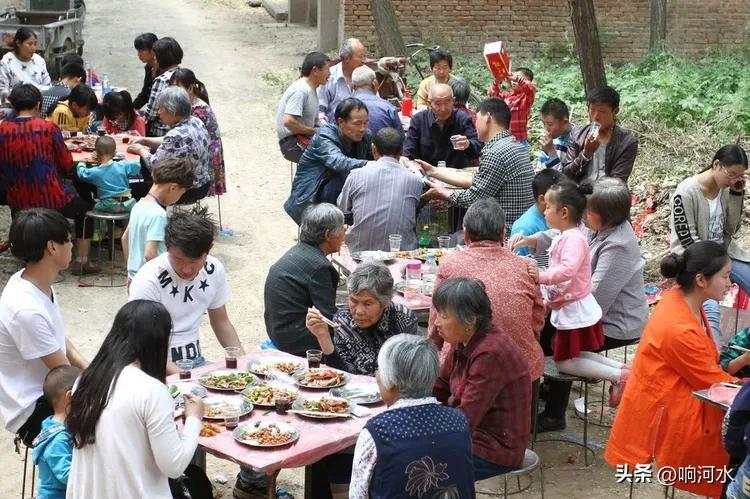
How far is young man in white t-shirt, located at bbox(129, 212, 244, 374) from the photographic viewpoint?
18.2ft

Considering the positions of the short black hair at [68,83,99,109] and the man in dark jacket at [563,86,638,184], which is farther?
the short black hair at [68,83,99,109]

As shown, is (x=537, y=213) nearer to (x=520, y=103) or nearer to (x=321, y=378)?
(x=321, y=378)

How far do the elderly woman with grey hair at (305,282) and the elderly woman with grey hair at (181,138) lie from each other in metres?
3.08

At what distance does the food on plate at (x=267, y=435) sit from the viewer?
4.78 m

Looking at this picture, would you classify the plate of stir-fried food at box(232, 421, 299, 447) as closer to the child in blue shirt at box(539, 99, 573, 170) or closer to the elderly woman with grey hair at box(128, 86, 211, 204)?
the elderly woman with grey hair at box(128, 86, 211, 204)

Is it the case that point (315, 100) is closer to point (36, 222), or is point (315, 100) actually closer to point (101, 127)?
point (101, 127)

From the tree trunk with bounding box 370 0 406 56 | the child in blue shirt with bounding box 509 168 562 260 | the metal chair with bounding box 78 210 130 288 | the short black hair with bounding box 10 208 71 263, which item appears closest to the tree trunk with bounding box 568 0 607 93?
the child in blue shirt with bounding box 509 168 562 260

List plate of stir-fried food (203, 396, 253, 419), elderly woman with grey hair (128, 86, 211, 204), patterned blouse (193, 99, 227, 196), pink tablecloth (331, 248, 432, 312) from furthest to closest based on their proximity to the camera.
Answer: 1. patterned blouse (193, 99, 227, 196)
2. elderly woman with grey hair (128, 86, 211, 204)
3. pink tablecloth (331, 248, 432, 312)
4. plate of stir-fried food (203, 396, 253, 419)

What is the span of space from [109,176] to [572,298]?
4.89 metres

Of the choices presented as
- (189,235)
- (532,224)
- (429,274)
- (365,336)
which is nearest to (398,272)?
(429,274)

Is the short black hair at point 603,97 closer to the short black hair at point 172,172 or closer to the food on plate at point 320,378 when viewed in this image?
the short black hair at point 172,172

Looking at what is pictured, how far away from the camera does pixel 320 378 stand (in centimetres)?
544

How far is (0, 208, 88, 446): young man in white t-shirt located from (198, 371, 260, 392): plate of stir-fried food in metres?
0.72

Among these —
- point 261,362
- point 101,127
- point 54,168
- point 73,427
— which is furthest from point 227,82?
point 73,427
